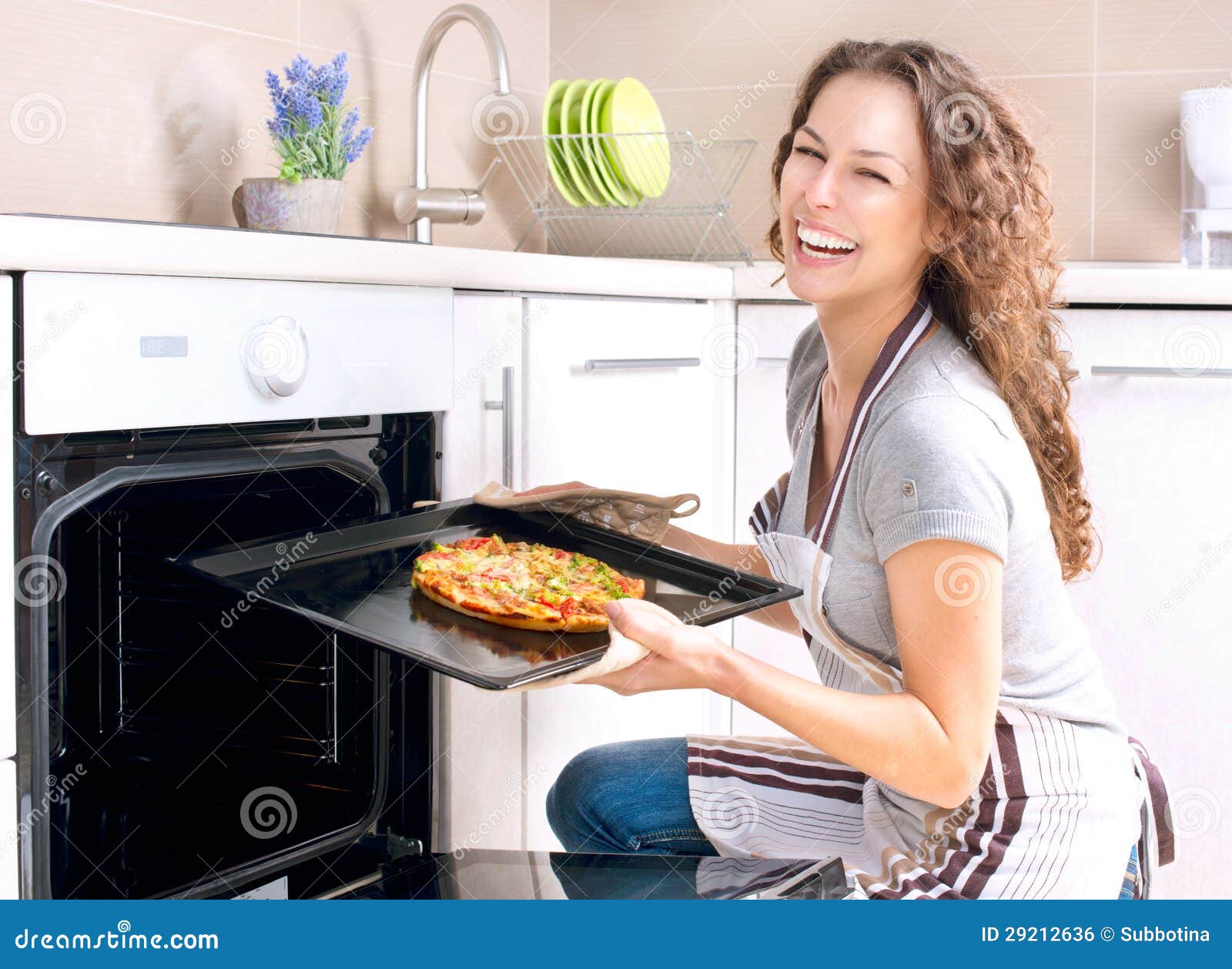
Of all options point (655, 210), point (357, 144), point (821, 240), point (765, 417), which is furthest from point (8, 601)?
point (655, 210)

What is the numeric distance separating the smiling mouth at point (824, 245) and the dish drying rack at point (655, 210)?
3.29ft

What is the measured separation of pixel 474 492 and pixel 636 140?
0.94 metres

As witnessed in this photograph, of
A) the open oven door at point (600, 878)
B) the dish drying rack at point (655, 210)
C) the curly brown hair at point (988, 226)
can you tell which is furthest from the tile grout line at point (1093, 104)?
the open oven door at point (600, 878)

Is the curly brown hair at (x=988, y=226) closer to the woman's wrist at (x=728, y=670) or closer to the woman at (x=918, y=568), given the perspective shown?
the woman at (x=918, y=568)

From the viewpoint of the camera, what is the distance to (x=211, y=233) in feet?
3.59

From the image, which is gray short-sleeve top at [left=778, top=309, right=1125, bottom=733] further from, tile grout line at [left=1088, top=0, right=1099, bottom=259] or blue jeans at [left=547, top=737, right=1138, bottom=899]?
tile grout line at [left=1088, top=0, right=1099, bottom=259]

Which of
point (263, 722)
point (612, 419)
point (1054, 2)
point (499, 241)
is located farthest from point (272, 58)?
point (1054, 2)

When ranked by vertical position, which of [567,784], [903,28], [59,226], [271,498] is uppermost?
[903,28]

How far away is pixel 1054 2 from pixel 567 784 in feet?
5.67

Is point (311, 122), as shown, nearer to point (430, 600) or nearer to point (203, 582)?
point (203, 582)

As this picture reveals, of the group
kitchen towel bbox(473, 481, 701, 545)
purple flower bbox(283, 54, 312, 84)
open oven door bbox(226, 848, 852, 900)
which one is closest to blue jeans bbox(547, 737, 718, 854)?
open oven door bbox(226, 848, 852, 900)

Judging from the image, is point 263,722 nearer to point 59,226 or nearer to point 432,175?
point 59,226

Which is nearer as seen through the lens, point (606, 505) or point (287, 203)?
point (606, 505)

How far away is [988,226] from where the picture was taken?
118cm
